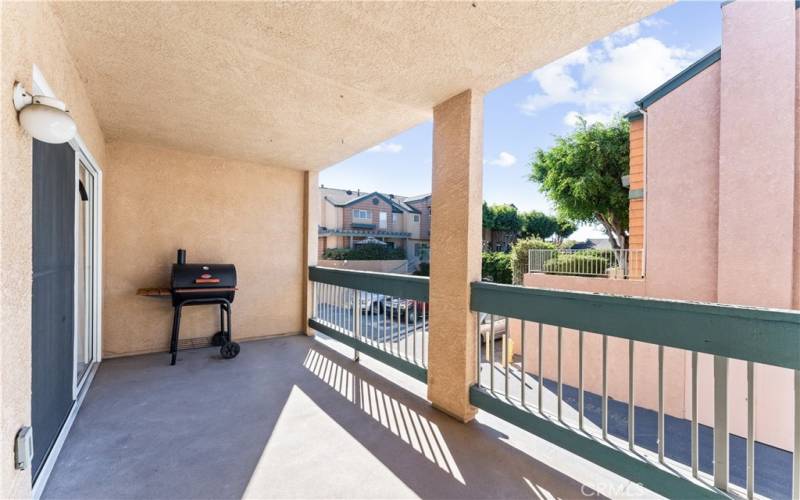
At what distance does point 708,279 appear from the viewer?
5.56 metres

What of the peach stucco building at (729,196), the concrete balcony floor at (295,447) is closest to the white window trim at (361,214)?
the peach stucco building at (729,196)

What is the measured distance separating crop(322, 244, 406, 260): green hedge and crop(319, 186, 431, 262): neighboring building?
83 centimetres

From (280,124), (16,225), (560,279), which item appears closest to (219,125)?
(280,124)

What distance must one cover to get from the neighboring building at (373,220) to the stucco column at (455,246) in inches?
656

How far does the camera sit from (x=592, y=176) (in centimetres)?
1262

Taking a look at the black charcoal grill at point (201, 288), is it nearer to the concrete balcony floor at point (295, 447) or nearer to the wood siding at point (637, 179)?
the concrete balcony floor at point (295, 447)

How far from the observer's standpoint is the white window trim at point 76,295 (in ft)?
5.96

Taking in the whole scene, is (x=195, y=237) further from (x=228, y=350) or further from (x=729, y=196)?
(x=729, y=196)

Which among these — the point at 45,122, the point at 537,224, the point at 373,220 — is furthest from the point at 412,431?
the point at 537,224

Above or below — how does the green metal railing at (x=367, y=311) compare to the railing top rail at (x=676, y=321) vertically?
below

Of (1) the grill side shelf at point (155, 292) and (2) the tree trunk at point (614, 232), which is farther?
(2) the tree trunk at point (614, 232)

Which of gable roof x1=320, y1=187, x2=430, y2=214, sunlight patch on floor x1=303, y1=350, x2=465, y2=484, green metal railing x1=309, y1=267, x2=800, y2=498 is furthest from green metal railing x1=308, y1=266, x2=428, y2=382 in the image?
gable roof x1=320, y1=187, x2=430, y2=214

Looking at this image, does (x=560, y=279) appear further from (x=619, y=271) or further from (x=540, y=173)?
(x=540, y=173)

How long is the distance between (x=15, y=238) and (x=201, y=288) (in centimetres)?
293
